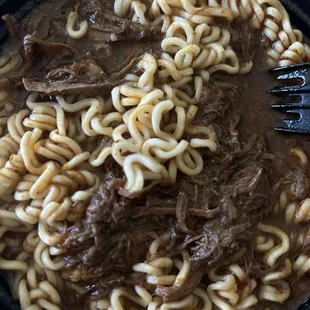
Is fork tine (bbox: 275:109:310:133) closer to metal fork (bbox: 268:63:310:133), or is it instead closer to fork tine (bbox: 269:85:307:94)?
metal fork (bbox: 268:63:310:133)

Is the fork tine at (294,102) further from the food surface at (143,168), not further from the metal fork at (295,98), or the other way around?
the food surface at (143,168)

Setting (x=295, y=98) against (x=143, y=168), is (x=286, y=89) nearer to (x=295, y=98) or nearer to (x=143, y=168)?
(x=295, y=98)

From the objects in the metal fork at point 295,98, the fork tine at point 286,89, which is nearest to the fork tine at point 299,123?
the metal fork at point 295,98

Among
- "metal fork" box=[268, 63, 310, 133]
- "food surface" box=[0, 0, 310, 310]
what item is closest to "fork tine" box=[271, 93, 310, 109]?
"metal fork" box=[268, 63, 310, 133]

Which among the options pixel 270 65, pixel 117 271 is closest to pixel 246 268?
pixel 117 271

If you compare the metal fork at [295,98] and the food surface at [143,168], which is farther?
the metal fork at [295,98]

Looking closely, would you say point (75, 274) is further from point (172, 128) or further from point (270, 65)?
point (270, 65)
